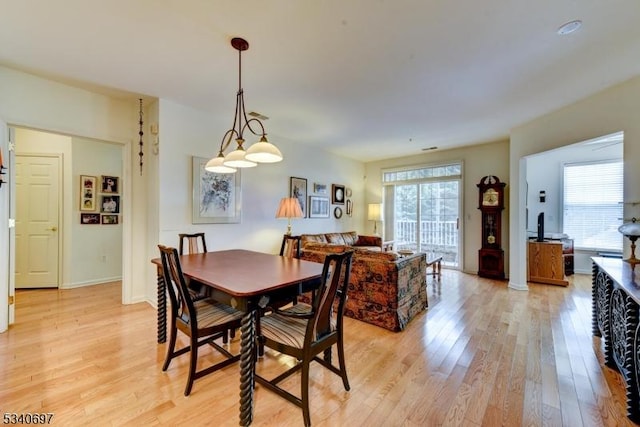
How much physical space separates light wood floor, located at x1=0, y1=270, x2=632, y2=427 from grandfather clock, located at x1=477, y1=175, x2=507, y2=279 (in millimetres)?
1905

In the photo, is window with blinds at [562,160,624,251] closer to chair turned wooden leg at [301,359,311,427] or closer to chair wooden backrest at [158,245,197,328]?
chair turned wooden leg at [301,359,311,427]

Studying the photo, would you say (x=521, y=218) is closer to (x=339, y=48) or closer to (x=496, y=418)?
(x=496, y=418)

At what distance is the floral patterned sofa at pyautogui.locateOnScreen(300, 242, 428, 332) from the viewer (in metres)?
2.86

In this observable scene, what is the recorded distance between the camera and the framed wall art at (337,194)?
20.2ft

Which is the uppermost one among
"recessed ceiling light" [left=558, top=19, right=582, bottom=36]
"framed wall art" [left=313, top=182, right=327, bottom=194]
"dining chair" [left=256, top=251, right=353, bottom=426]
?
"recessed ceiling light" [left=558, top=19, right=582, bottom=36]

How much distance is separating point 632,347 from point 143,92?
15.8ft

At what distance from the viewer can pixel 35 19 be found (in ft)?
6.48

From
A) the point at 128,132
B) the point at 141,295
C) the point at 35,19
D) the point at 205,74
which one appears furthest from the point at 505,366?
the point at 128,132

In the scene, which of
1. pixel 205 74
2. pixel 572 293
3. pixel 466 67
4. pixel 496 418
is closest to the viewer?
pixel 496 418

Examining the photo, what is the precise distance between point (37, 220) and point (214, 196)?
2.95 m

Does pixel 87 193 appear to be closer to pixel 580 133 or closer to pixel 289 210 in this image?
pixel 289 210

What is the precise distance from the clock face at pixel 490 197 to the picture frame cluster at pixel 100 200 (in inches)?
263

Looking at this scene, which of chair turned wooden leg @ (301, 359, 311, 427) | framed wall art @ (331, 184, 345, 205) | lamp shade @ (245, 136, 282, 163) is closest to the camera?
chair turned wooden leg @ (301, 359, 311, 427)

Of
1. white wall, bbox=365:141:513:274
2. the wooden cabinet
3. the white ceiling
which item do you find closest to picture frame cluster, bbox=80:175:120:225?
the white ceiling
